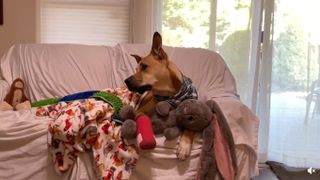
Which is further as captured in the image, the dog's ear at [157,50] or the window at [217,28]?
the window at [217,28]

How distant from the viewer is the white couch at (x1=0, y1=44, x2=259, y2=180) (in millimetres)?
1559

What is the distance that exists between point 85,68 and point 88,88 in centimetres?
16

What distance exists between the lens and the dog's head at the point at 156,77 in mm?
1700

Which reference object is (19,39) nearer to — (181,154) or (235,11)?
(235,11)

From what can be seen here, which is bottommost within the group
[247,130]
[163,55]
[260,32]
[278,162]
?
[278,162]

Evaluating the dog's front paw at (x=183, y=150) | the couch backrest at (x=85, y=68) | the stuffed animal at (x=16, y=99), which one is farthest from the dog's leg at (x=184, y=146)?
the stuffed animal at (x=16, y=99)

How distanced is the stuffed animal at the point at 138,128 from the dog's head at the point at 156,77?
123mm

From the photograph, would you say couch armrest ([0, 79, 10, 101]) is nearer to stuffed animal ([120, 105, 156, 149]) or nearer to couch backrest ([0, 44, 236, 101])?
couch backrest ([0, 44, 236, 101])

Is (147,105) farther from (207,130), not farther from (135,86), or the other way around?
(207,130)

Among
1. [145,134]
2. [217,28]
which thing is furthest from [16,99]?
[217,28]

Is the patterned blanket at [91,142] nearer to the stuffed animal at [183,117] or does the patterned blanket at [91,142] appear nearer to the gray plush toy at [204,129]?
the gray plush toy at [204,129]

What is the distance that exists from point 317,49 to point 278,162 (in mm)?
952

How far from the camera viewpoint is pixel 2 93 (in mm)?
2086

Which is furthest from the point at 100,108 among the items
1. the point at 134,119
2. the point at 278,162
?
the point at 278,162
